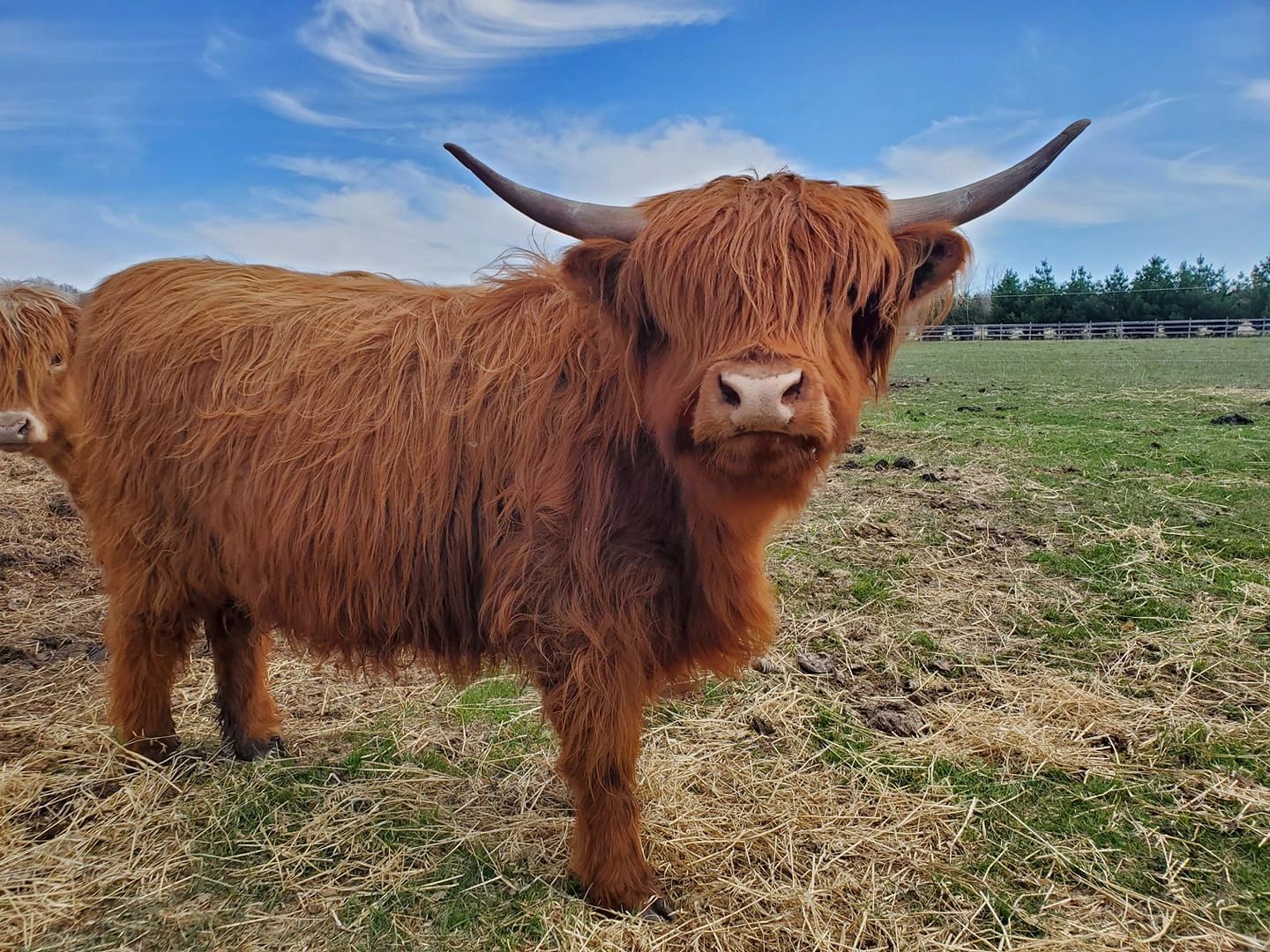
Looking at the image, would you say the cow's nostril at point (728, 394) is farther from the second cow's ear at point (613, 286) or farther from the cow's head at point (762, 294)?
the second cow's ear at point (613, 286)

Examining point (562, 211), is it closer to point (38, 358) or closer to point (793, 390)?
point (793, 390)

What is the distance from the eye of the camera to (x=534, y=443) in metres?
2.13

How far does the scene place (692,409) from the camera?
1698 mm

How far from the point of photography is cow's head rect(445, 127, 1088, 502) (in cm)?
160

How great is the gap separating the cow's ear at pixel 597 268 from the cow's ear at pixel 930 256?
0.70 meters

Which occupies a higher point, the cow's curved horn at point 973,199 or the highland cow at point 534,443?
the cow's curved horn at point 973,199

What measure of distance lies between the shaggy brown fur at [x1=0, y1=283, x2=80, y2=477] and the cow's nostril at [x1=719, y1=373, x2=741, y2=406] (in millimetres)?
4818

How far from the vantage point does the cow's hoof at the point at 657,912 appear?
214 cm

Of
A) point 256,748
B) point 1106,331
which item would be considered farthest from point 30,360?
point 1106,331

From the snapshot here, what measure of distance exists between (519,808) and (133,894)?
1153 mm

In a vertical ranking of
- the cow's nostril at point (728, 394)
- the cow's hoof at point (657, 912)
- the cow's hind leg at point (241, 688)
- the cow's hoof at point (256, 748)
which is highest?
the cow's nostril at point (728, 394)

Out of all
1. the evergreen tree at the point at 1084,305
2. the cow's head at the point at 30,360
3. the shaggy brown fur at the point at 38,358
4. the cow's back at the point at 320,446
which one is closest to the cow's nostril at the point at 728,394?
the cow's back at the point at 320,446

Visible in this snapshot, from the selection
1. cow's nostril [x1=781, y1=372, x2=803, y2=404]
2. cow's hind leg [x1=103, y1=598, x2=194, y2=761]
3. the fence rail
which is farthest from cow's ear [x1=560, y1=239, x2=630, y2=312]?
the fence rail

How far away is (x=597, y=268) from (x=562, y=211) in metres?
0.22
